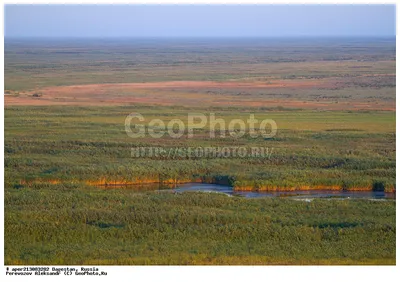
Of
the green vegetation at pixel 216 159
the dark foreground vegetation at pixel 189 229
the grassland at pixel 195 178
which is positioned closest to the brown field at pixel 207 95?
the grassland at pixel 195 178

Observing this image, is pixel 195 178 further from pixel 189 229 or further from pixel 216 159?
pixel 189 229

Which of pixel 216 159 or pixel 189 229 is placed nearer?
pixel 189 229

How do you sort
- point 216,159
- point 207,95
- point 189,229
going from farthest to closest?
point 207,95 < point 216,159 < point 189,229

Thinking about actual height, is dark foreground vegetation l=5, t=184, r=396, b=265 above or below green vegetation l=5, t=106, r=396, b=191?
below

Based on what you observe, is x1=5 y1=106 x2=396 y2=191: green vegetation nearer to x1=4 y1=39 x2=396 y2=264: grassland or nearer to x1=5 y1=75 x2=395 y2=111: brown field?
x1=4 y1=39 x2=396 y2=264: grassland

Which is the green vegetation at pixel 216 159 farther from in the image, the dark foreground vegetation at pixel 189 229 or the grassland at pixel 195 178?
the dark foreground vegetation at pixel 189 229

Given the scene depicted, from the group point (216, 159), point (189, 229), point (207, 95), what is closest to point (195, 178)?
point (216, 159)

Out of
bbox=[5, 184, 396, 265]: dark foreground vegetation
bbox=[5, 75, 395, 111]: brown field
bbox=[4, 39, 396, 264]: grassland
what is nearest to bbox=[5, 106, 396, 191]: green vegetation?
bbox=[4, 39, 396, 264]: grassland

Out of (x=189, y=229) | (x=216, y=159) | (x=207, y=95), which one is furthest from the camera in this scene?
(x=207, y=95)
